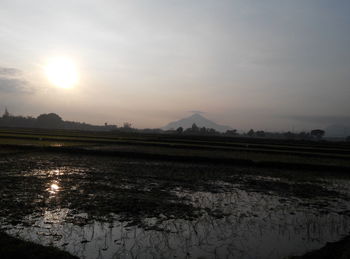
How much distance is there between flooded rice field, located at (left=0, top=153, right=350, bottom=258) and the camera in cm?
592

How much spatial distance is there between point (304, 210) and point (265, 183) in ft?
15.5

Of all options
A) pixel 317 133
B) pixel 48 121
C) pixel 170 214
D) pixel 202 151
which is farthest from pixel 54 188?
pixel 317 133

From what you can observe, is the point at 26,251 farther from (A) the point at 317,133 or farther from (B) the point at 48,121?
(A) the point at 317,133

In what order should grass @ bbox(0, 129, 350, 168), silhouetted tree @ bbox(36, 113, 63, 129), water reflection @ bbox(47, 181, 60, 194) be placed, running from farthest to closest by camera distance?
silhouetted tree @ bbox(36, 113, 63, 129) → grass @ bbox(0, 129, 350, 168) → water reflection @ bbox(47, 181, 60, 194)

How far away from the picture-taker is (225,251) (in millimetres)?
5762

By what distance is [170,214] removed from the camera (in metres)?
7.99

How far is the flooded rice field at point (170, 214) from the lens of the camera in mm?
5922

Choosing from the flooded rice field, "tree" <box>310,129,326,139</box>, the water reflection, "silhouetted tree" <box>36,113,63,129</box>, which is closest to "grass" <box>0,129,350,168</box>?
the flooded rice field

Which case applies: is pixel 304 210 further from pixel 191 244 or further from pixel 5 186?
pixel 5 186

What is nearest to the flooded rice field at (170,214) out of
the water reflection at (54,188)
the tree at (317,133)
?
the water reflection at (54,188)

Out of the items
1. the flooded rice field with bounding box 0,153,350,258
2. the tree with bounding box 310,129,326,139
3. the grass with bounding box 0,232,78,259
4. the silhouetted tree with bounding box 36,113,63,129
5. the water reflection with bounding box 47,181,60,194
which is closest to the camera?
the grass with bounding box 0,232,78,259

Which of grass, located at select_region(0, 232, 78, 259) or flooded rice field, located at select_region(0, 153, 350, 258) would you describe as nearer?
grass, located at select_region(0, 232, 78, 259)

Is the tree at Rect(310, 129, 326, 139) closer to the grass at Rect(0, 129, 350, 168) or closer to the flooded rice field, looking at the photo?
the grass at Rect(0, 129, 350, 168)

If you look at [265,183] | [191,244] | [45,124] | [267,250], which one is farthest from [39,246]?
[45,124]
